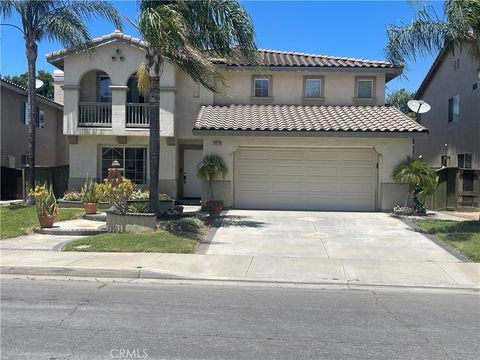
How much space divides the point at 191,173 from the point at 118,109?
13.5ft

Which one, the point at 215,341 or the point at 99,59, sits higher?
the point at 99,59

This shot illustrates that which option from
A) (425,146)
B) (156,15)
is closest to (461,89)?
(425,146)

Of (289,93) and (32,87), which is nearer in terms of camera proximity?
(32,87)

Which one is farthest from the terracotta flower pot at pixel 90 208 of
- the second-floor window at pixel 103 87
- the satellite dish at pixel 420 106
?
the satellite dish at pixel 420 106

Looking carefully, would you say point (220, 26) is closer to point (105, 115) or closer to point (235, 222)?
point (235, 222)

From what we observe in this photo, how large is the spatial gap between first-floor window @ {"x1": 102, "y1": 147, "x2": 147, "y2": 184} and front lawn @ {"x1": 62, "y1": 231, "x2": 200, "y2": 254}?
352 inches

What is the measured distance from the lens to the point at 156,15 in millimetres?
12430

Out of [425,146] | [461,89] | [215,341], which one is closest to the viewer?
[215,341]

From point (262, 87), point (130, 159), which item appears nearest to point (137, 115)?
point (130, 159)

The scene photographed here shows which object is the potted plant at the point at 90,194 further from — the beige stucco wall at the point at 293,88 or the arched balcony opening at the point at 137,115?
the beige stucco wall at the point at 293,88

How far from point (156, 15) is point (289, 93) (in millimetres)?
10554

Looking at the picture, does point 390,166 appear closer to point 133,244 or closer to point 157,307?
point 133,244

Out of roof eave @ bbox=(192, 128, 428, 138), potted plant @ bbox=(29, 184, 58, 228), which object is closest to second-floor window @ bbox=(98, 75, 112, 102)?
roof eave @ bbox=(192, 128, 428, 138)

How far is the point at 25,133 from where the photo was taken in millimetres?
26438
